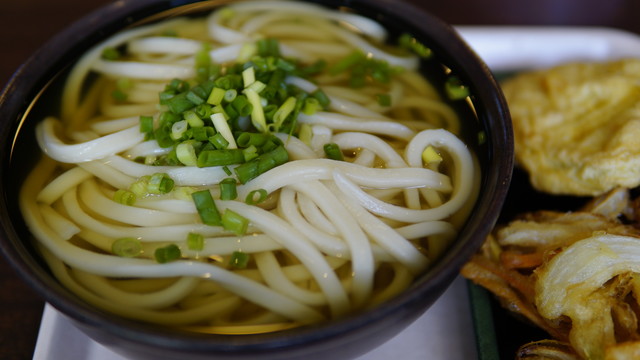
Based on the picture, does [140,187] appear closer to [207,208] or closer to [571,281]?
[207,208]

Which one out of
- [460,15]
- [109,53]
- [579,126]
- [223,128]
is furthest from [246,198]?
[460,15]

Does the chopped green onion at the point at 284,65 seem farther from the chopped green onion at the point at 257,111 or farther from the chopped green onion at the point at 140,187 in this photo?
the chopped green onion at the point at 140,187

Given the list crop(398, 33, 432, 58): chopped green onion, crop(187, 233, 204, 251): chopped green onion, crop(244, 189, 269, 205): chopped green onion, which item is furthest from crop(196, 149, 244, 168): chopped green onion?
crop(398, 33, 432, 58): chopped green onion

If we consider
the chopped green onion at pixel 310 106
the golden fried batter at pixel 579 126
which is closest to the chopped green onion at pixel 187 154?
the chopped green onion at pixel 310 106

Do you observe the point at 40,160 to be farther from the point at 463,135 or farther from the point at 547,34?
the point at 547,34

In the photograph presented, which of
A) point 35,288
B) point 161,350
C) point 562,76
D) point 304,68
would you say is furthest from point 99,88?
point 562,76

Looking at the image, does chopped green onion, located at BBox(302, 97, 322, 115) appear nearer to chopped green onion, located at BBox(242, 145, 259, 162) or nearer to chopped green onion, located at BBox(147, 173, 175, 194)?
chopped green onion, located at BBox(242, 145, 259, 162)

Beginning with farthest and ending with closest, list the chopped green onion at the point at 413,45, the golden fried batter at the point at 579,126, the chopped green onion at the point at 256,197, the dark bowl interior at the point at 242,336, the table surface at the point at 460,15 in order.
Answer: the table surface at the point at 460,15 → the chopped green onion at the point at 413,45 → the golden fried batter at the point at 579,126 → the chopped green onion at the point at 256,197 → the dark bowl interior at the point at 242,336
